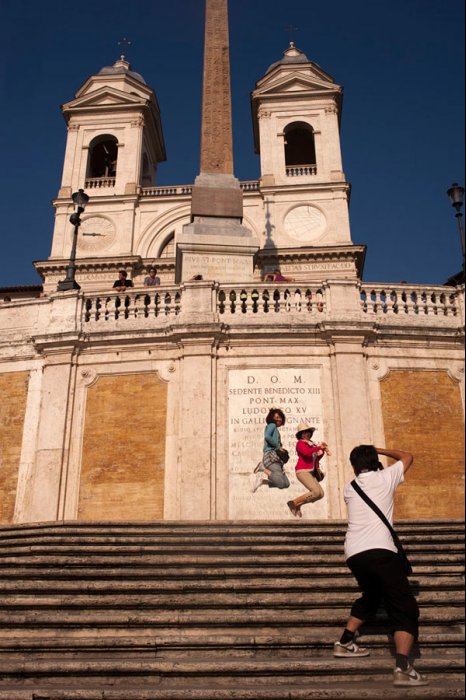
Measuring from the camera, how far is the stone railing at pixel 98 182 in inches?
1522

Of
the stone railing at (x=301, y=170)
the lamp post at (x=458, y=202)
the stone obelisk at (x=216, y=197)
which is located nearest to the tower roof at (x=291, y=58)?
the stone railing at (x=301, y=170)

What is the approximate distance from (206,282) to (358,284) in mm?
3399

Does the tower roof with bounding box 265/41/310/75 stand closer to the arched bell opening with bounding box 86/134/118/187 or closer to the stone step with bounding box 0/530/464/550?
the arched bell opening with bounding box 86/134/118/187

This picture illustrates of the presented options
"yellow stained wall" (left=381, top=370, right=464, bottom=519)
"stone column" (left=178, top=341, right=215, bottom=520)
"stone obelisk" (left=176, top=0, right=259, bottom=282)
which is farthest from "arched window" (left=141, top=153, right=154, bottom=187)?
"yellow stained wall" (left=381, top=370, right=464, bottom=519)

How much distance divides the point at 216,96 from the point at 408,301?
35.2ft

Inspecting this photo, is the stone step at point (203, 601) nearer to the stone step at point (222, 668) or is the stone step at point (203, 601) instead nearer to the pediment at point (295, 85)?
the stone step at point (222, 668)

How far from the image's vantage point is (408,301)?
15.6 metres

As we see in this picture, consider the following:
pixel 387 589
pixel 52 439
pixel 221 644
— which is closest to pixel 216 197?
pixel 52 439

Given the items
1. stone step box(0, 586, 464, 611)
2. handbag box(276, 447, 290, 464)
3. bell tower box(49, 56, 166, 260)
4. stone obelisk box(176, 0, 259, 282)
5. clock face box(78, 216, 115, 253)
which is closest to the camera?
stone step box(0, 586, 464, 611)

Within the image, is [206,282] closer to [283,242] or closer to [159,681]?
[159,681]

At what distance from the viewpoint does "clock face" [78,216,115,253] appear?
121ft

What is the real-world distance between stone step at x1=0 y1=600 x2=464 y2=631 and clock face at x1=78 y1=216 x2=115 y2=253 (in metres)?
30.8

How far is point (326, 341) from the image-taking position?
14883 mm

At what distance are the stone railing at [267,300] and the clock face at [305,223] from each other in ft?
68.8
